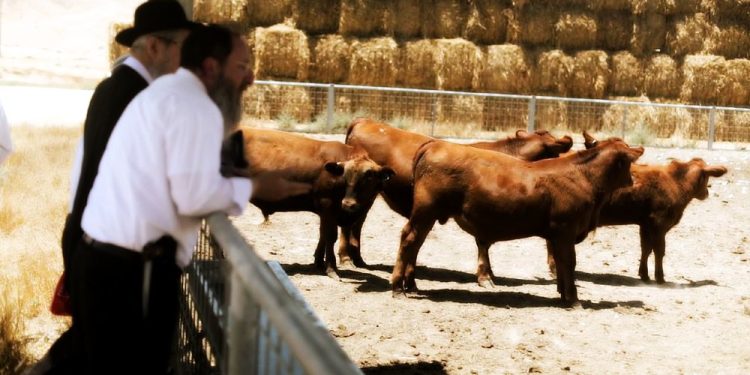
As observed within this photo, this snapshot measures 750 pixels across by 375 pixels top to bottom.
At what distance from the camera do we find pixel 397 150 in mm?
10977

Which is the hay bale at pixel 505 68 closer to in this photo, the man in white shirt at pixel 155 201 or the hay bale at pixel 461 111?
the hay bale at pixel 461 111

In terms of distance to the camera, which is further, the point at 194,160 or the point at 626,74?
the point at 626,74

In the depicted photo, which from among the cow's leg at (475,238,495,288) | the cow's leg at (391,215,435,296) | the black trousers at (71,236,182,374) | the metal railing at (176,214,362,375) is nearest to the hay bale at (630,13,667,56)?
the cow's leg at (475,238,495,288)

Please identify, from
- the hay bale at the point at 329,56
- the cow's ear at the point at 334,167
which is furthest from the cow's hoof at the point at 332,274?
the hay bale at the point at 329,56

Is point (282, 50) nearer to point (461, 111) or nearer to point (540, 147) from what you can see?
point (461, 111)

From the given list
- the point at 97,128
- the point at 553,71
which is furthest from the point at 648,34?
the point at 97,128

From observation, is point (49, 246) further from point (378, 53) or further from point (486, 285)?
point (378, 53)

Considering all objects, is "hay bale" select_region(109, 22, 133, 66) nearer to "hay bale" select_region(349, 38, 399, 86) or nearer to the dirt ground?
"hay bale" select_region(349, 38, 399, 86)

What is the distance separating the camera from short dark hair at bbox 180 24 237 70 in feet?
12.1

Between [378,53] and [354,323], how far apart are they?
15095 millimetres

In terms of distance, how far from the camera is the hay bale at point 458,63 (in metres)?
23.0

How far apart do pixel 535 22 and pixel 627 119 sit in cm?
323

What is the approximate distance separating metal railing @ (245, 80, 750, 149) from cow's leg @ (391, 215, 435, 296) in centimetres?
1104

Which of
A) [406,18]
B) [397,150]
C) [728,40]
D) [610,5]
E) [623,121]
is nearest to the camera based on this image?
[397,150]
